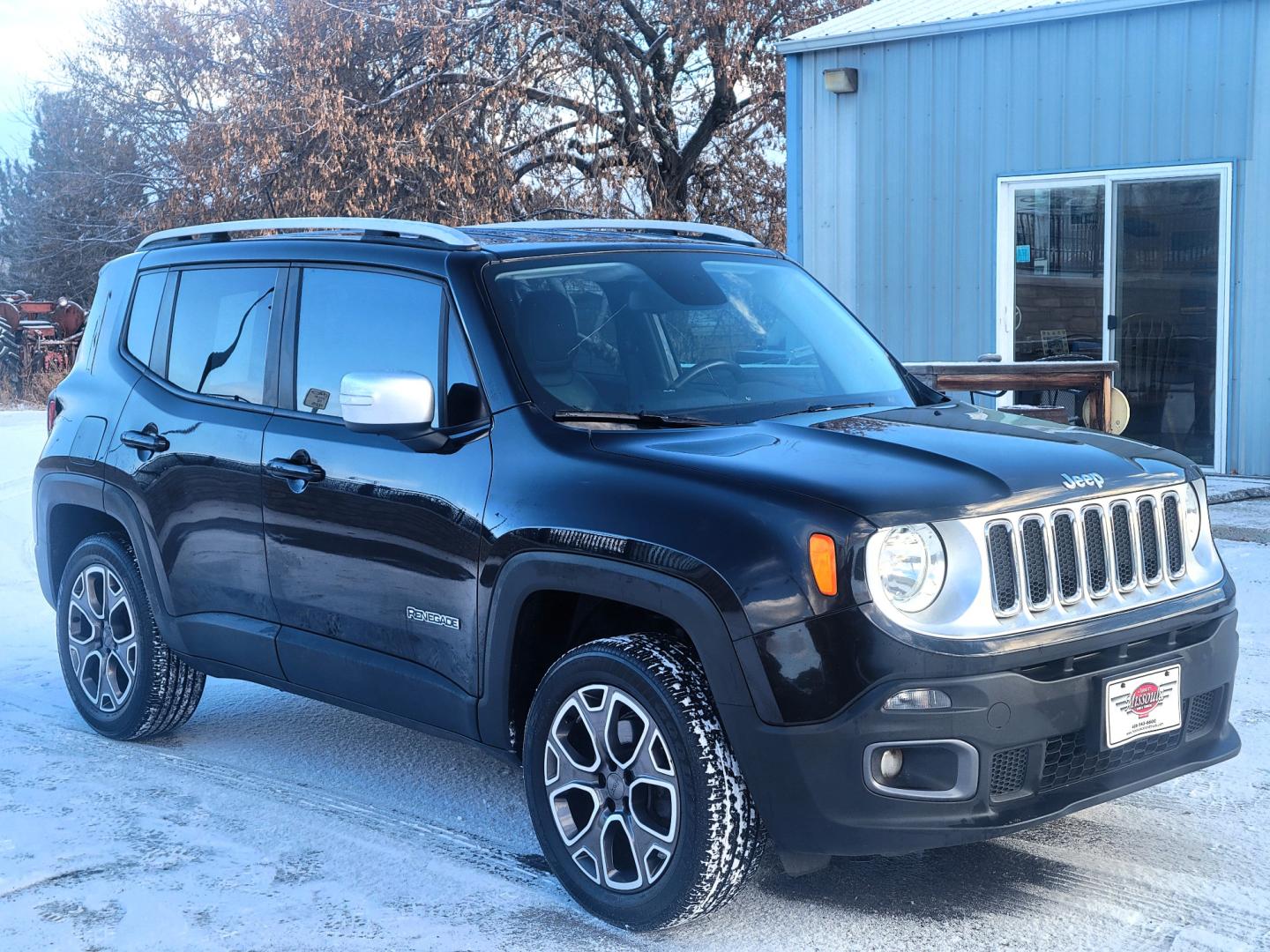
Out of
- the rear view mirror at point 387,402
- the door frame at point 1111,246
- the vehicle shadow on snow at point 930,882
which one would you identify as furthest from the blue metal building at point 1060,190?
the rear view mirror at point 387,402

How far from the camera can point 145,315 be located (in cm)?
579

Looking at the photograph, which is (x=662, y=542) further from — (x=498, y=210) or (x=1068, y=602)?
(x=498, y=210)

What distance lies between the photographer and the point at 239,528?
498cm

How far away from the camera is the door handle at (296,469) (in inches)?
184

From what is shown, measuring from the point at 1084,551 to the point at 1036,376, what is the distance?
245 inches

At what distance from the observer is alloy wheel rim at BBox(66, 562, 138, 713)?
18.7ft

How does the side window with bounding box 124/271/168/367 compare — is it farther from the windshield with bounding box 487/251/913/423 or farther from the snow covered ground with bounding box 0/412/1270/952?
the windshield with bounding box 487/251/913/423

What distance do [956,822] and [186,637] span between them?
3.02 metres

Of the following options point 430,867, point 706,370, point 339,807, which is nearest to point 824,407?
point 706,370

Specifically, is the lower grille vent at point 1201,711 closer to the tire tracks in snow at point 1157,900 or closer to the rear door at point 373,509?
the tire tracks in snow at point 1157,900

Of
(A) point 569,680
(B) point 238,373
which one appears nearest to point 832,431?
(A) point 569,680

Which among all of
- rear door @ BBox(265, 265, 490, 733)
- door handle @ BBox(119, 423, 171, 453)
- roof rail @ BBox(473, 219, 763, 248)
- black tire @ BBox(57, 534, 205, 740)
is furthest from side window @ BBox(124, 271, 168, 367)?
roof rail @ BBox(473, 219, 763, 248)

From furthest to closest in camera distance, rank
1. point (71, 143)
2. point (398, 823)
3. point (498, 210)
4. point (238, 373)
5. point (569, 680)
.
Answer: point (71, 143), point (498, 210), point (238, 373), point (398, 823), point (569, 680)

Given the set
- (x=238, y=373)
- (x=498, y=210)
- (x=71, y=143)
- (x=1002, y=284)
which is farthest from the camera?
(x=71, y=143)
